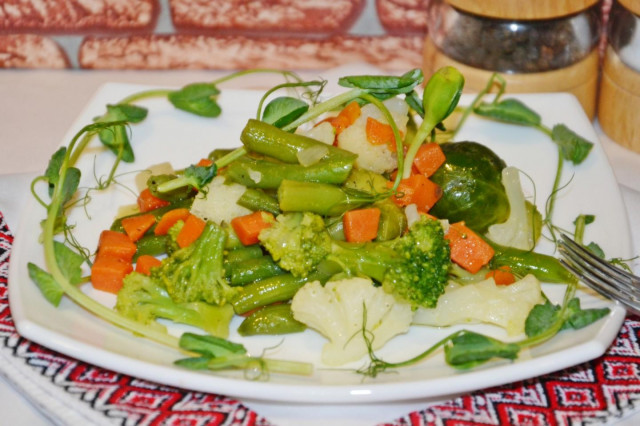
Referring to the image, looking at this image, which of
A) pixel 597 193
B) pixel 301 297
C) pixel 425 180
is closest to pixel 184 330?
pixel 301 297

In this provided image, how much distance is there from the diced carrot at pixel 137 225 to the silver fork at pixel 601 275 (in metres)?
1.18

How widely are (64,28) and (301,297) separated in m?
2.63

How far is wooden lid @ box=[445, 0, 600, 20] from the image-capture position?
3.01m

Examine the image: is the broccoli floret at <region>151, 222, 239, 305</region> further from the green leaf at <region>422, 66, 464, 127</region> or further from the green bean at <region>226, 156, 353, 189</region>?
the green leaf at <region>422, 66, 464, 127</region>

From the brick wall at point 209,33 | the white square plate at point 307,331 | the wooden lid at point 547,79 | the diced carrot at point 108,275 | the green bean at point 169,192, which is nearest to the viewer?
the white square plate at point 307,331

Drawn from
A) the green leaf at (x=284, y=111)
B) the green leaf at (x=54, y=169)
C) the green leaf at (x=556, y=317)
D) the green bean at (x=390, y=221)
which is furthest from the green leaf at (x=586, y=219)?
the green leaf at (x=54, y=169)

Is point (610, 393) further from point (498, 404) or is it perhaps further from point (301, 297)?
point (301, 297)

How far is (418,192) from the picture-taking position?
232 centimetres

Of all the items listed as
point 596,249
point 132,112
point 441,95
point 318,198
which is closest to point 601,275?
point 596,249

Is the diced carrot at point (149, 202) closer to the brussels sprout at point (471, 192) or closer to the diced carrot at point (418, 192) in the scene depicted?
the diced carrot at point (418, 192)

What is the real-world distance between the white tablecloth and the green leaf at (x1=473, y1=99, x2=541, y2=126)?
389 mm

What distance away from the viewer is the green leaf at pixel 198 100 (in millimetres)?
2893

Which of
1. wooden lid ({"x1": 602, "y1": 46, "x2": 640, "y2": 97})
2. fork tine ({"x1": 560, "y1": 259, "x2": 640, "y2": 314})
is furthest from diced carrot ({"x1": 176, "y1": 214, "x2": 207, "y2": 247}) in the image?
wooden lid ({"x1": 602, "y1": 46, "x2": 640, "y2": 97})

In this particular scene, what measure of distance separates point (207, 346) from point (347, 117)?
2.80 feet
